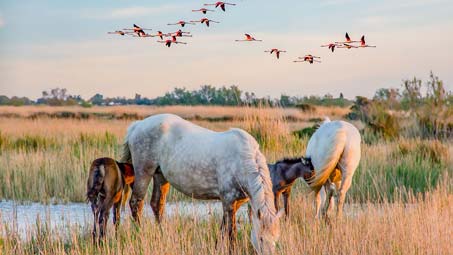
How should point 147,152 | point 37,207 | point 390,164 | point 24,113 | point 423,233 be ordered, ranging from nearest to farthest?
point 423,233, point 147,152, point 37,207, point 390,164, point 24,113

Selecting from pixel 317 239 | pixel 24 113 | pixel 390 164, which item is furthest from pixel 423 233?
pixel 24 113

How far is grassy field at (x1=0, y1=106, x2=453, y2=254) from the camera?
727cm

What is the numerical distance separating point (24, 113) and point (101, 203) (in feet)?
102

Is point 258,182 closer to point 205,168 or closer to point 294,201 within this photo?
point 205,168

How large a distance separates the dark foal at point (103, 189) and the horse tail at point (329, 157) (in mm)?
2426

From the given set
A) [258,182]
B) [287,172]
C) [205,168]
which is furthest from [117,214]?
[258,182]

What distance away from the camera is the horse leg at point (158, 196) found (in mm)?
8836

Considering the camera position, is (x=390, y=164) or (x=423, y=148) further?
(x=423, y=148)

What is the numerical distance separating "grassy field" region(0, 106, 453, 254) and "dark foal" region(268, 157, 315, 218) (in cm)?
45

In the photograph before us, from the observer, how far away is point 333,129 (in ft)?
31.2

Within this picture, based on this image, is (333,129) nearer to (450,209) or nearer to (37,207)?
(450,209)

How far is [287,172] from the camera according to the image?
8.96 metres

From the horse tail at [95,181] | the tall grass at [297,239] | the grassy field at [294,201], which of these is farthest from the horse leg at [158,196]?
the horse tail at [95,181]

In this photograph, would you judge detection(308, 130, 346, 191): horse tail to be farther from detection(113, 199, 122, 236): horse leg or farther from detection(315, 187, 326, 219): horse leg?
detection(113, 199, 122, 236): horse leg
